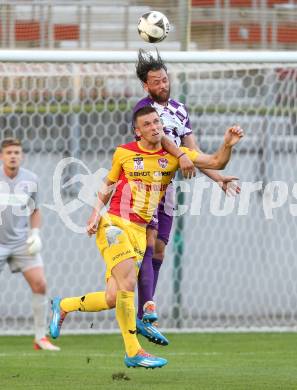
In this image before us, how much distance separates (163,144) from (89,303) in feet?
4.28

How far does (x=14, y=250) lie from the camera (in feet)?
35.7

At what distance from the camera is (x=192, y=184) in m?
12.4

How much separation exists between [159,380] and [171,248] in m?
4.56

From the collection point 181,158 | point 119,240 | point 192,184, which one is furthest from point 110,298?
point 192,184

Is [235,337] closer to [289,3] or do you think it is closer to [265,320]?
[265,320]

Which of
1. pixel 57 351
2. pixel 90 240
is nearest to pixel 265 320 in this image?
pixel 90 240

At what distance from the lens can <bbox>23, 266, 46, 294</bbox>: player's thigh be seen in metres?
10.9

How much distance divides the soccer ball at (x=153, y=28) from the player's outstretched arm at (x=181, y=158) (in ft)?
3.54

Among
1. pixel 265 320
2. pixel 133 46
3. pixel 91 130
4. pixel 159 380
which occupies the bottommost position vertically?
pixel 265 320

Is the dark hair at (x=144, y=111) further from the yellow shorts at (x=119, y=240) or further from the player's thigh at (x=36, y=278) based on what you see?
the player's thigh at (x=36, y=278)

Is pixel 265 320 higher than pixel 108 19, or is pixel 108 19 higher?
pixel 108 19

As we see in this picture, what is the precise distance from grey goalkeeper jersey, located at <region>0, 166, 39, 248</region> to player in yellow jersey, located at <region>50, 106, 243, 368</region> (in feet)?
10.1

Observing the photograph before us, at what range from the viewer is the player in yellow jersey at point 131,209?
7.57 metres

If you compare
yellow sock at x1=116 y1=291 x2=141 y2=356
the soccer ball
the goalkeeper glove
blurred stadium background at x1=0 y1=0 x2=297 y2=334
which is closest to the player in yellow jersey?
yellow sock at x1=116 y1=291 x2=141 y2=356
